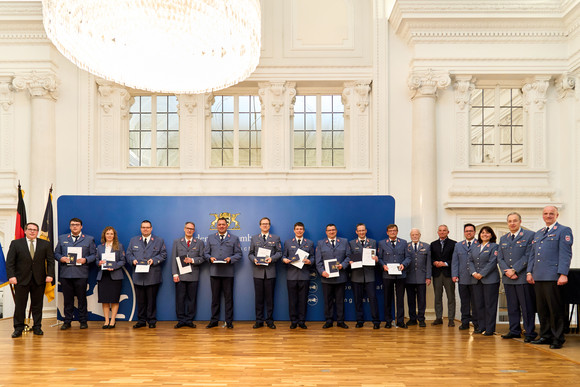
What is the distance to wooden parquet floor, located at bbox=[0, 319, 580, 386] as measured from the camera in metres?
5.57

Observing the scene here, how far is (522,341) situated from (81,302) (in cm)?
676

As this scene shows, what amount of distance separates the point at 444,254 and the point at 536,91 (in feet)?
14.3

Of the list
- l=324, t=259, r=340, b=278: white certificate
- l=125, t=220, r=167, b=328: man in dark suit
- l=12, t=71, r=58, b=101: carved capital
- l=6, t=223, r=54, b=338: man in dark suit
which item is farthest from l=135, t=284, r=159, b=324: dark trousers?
l=12, t=71, r=58, b=101: carved capital

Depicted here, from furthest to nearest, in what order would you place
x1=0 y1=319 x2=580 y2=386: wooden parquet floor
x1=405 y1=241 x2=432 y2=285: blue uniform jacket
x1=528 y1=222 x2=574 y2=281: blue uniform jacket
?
x1=405 y1=241 x2=432 y2=285: blue uniform jacket < x1=528 y1=222 x2=574 y2=281: blue uniform jacket < x1=0 y1=319 x2=580 y2=386: wooden parquet floor

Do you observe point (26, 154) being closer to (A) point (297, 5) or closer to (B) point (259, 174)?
(B) point (259, 174)

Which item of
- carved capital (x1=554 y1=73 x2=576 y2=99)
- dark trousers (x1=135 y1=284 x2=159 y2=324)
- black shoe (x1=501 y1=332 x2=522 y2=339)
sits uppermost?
carved capital (x1=554 y1=73 x2=576 y2=99)

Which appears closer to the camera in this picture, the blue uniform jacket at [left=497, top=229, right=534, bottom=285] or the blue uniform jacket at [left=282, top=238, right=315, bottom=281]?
the blue uniform jacket at [left=497, top=229, right=534, bottom=285]

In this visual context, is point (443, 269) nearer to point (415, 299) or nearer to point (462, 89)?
point (415, 299)

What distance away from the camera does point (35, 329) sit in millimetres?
8422

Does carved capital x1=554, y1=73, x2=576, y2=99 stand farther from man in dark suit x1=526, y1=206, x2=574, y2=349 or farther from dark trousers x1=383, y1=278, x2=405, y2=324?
dark trousers x1=383, y1=278, x2=405, y2=324

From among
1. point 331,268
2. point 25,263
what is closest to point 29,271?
point 25,263

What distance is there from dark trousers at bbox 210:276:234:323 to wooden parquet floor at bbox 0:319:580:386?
1.26ft

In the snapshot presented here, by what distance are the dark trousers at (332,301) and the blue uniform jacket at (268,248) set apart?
0.91 m

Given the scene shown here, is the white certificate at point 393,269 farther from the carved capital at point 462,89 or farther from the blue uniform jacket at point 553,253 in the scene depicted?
the carved capital at point 462,89
